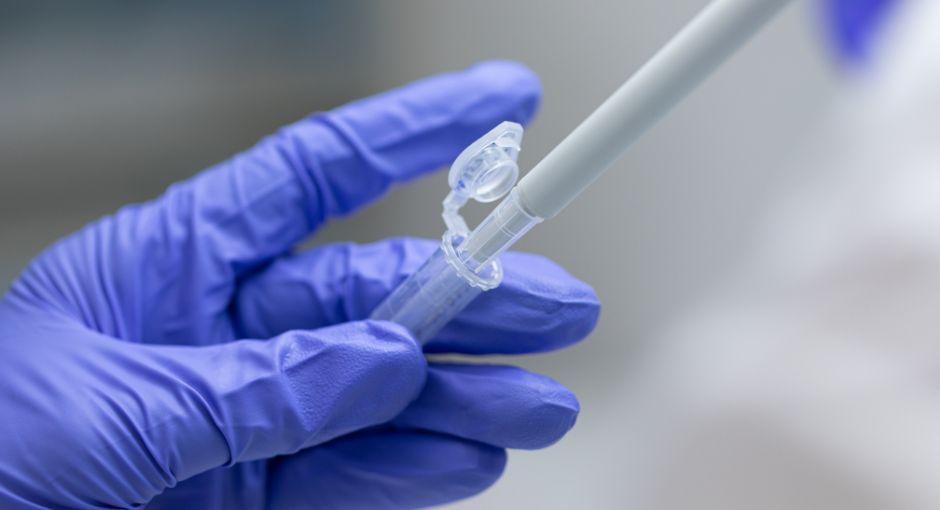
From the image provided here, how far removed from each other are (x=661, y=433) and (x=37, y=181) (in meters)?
1.11

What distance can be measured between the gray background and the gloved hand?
0.52 metres

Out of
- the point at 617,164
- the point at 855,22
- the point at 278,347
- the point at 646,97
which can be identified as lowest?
the point at 278,347

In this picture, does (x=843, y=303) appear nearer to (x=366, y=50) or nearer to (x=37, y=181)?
(x=366, y=50)

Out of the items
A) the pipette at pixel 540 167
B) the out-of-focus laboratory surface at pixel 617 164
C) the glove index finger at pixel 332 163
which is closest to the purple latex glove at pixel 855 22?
the out-of-focus laboratory surface at pixel 617 164

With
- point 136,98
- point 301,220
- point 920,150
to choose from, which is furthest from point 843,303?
point 136,98

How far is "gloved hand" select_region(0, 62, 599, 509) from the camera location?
2.18 feet

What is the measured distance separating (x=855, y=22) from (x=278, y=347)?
1133mm

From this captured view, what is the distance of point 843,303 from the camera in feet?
3.93

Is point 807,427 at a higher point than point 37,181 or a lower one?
higher

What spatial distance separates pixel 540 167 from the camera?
0.57 m

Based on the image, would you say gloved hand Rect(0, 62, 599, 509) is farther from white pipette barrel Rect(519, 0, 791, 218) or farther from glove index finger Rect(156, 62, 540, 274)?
white pipette barrel Rect(519, 0, 791, 218)

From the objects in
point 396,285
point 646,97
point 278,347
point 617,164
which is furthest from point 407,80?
point 646,97

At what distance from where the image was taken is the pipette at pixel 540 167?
0.49 meters

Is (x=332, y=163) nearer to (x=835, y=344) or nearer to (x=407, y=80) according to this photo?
(x=407, y=80)
